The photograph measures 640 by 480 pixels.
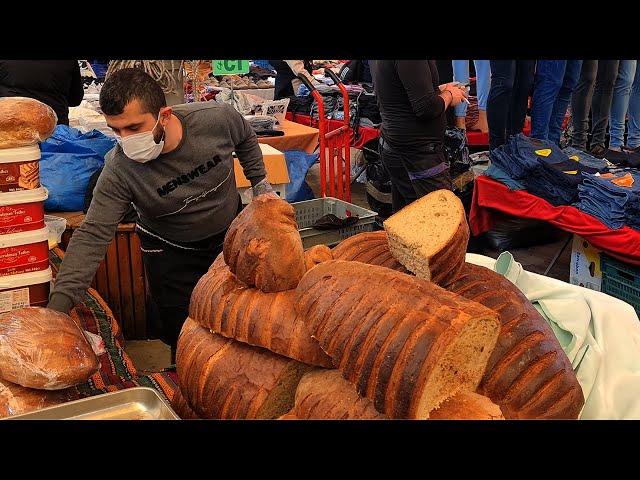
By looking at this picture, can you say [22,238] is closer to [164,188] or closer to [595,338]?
[164,188]

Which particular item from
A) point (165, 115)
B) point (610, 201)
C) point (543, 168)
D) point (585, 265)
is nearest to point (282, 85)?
point (543, 168)

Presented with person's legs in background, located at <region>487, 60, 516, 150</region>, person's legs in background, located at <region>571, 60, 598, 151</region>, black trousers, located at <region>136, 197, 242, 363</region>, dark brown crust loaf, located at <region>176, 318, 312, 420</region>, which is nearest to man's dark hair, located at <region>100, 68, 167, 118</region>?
black trousers, located at <region>136, 197, 242, 363</region>

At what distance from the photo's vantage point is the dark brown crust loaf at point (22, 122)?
1.88 metres

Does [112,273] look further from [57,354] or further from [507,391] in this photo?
[507,391]

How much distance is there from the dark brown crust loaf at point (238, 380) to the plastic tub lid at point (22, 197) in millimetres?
887

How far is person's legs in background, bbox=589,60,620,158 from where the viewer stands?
657 centimetres

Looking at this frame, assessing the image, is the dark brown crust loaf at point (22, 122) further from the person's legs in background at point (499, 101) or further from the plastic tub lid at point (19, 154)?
the person's legs in background at point (499, 101)

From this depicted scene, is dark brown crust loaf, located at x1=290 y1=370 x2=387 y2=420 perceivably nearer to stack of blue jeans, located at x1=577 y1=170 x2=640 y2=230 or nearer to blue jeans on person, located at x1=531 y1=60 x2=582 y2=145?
stack of blue jeans, located at x1=577 y1=170 x2=640 y2=230

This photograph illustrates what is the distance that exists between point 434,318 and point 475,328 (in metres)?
0.07

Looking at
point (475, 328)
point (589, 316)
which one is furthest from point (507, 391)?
point (589, 316)

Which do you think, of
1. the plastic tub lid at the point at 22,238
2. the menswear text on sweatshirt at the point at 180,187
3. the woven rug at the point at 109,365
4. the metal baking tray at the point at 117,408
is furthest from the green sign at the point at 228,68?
the metal baking tray at the point at 117,408

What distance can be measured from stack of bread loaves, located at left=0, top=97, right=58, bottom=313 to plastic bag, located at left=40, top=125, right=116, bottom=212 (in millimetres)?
1762

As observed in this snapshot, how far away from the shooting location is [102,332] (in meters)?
2.67
